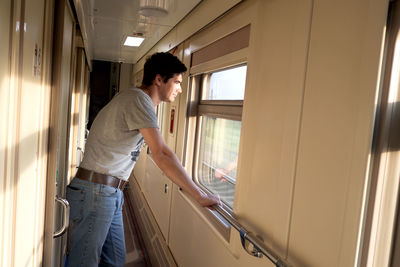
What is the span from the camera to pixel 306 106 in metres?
1.37

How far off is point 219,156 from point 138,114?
0.96 m

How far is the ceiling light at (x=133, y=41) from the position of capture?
183 inches

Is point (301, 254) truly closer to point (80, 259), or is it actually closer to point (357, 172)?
point (357, 172)

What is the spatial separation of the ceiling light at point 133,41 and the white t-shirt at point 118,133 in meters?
2.78

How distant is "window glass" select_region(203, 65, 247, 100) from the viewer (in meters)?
2.31

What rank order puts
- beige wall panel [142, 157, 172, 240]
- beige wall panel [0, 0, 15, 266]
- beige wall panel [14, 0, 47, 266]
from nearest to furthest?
beige wall panel [0, 0, 15, 266] → beige wall panel [14, 0, 47, 266] → beige wall panel [142, 157, 172, 240]

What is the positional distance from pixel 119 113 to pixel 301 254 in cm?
127

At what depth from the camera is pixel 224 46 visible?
230 cm

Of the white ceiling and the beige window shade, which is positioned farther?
the white ceiling

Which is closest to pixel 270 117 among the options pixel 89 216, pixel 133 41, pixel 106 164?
pixel 106 164

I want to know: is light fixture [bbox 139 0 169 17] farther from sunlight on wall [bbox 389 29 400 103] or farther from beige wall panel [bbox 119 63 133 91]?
beige wall panel [bbox 119 63 133 91]

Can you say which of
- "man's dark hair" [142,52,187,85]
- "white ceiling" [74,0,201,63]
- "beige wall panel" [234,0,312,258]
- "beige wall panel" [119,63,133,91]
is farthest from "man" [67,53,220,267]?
"beige wall panel" [119,63,133,91]

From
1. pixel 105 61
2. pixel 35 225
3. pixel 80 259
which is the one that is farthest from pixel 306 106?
pixel 105 61

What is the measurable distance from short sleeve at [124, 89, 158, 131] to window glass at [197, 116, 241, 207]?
2.26 feet
